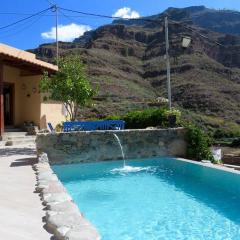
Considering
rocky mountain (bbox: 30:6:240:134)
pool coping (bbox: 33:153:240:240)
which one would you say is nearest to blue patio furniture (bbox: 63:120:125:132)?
pool coping (bbox: 33:153:240:240)

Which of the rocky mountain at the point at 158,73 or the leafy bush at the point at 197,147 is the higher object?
the rocky mountain at the point at 158,73

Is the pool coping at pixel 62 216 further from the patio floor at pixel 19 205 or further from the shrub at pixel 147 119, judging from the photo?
the shrub at pixel 147 119

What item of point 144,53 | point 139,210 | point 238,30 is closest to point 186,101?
point 144,53

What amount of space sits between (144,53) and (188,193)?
92063mm

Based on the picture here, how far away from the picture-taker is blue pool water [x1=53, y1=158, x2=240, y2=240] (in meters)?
6.27

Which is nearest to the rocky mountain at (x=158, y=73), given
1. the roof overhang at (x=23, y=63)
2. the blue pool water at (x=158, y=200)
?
the roof overhang at (x=23, y=63)

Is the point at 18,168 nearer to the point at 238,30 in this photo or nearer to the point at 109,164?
the point at 109,164

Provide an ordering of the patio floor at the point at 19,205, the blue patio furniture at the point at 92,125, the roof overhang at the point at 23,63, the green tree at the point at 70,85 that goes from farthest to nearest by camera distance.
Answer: the roof overhang at the point at 23,63, the green tree at the point at 70,85, the blue patio furniture at the point at 92,125, the patio floor at the point at 19,205

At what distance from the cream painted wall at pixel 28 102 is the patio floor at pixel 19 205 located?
9.07 m

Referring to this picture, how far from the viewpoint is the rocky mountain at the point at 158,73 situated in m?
59.9

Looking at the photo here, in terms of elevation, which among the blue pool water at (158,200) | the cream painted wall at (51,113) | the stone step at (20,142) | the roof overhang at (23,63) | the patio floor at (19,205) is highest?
the roof overhang at (23,63)

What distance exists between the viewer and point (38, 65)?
61.6 feet

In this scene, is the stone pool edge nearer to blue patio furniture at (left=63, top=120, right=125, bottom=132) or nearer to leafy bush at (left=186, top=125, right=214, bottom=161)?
blue patio furniture at (left=63, top=120, right=125, bottom=132)

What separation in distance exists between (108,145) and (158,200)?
5250 mm
